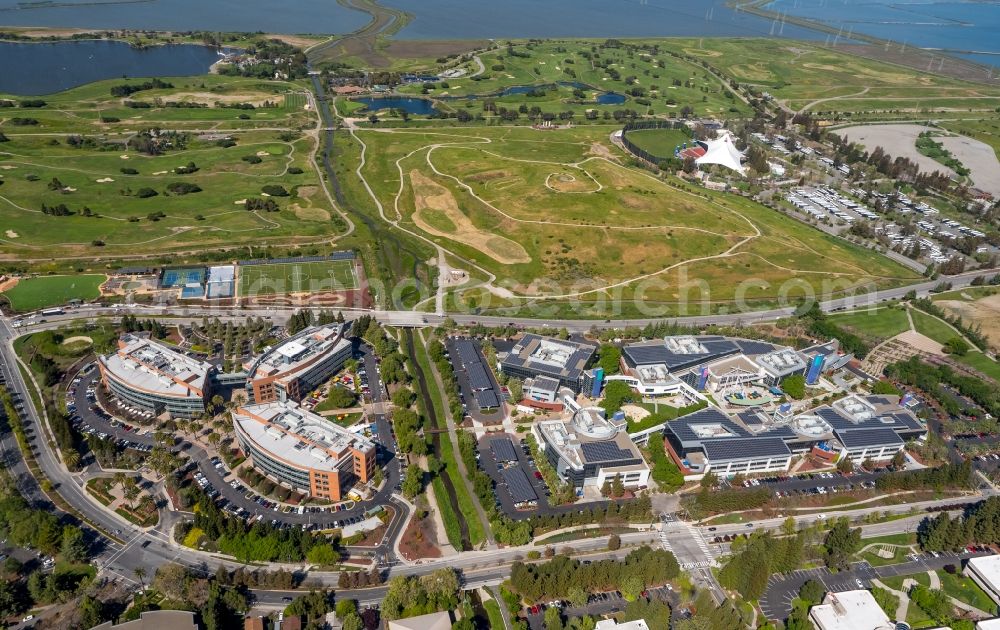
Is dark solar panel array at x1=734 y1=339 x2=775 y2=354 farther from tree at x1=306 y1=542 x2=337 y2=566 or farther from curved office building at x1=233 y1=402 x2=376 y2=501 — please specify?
tree at x1=306 y1=542 x2=337 y2=566

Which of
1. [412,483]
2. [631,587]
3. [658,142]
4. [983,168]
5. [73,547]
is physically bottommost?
[73,547]

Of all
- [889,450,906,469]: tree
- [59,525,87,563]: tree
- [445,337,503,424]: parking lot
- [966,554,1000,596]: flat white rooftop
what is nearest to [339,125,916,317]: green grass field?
[445,337,503,424]: parking lot

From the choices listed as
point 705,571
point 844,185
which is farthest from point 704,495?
point 844,185

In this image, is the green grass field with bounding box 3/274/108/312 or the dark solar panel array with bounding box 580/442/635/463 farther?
the green grass field with bounding box 3/274/108/312

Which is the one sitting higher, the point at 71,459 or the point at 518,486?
the point at 71,459

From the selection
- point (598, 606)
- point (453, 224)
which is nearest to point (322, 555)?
point (598, 606)

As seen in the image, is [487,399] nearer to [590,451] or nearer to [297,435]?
[590,451]
